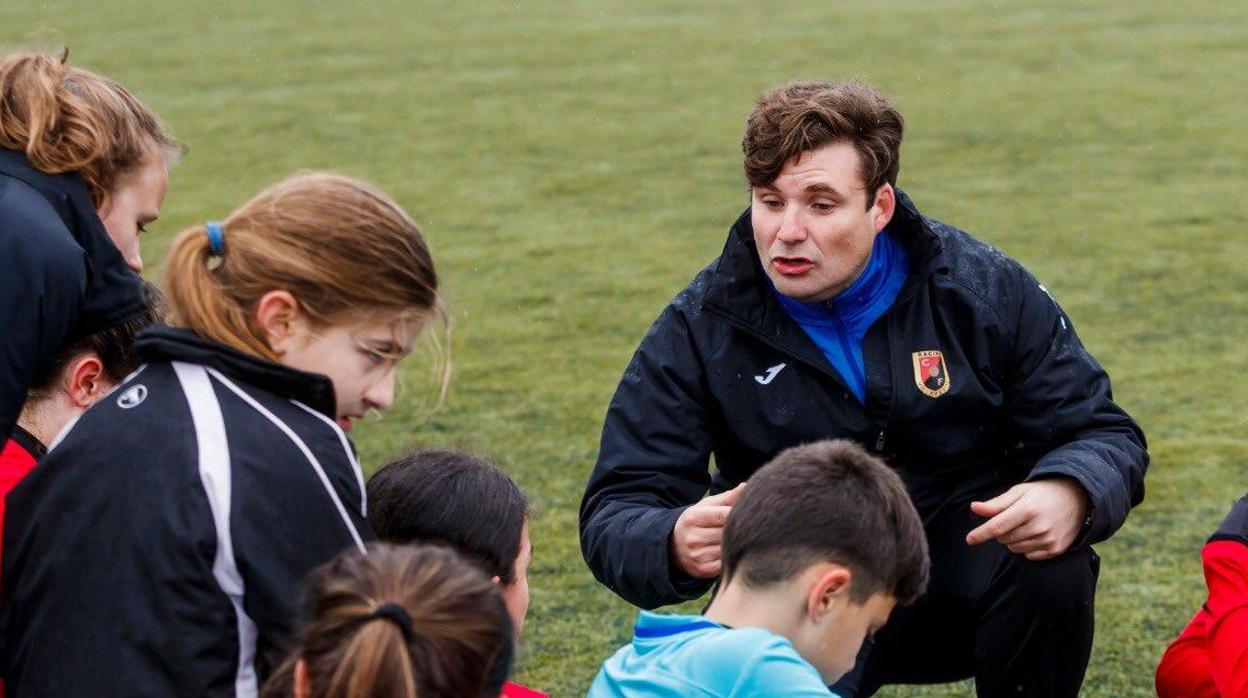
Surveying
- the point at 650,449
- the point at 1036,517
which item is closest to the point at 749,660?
the point at 1036,517

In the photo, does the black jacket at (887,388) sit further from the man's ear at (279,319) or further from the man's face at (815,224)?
the man's ear at (279,319)

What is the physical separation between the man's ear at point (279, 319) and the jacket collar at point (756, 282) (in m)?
1.24

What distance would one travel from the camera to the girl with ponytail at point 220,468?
234cm

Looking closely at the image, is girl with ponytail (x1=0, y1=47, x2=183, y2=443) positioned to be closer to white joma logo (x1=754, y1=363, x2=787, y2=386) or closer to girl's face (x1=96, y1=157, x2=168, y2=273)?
girl's face (x1=96, y1=157, x2=168, y2=273)

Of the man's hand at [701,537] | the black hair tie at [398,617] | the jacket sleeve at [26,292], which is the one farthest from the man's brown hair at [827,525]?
the jacket sleeve at [26,292]

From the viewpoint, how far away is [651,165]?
10148 millimetres

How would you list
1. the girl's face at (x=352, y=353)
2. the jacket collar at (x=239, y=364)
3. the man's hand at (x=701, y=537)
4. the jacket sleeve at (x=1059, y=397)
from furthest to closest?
the jacket sleeve at (x=1059, y=397) → the man's hand at (x=701, y=537) → the girl's face at (x=352, y=353) → the jacket collar at (x=239, y=364)

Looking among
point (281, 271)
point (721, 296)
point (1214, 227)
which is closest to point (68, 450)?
point (281, 271)

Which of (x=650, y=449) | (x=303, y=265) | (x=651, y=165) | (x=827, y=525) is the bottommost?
(x=651, y=165)

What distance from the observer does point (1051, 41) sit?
44.4 ft

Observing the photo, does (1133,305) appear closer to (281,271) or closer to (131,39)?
(281,271)

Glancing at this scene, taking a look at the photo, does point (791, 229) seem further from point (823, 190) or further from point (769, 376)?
point (769, 376)

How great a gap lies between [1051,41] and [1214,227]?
559 centimetres

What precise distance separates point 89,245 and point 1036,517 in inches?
71.9
